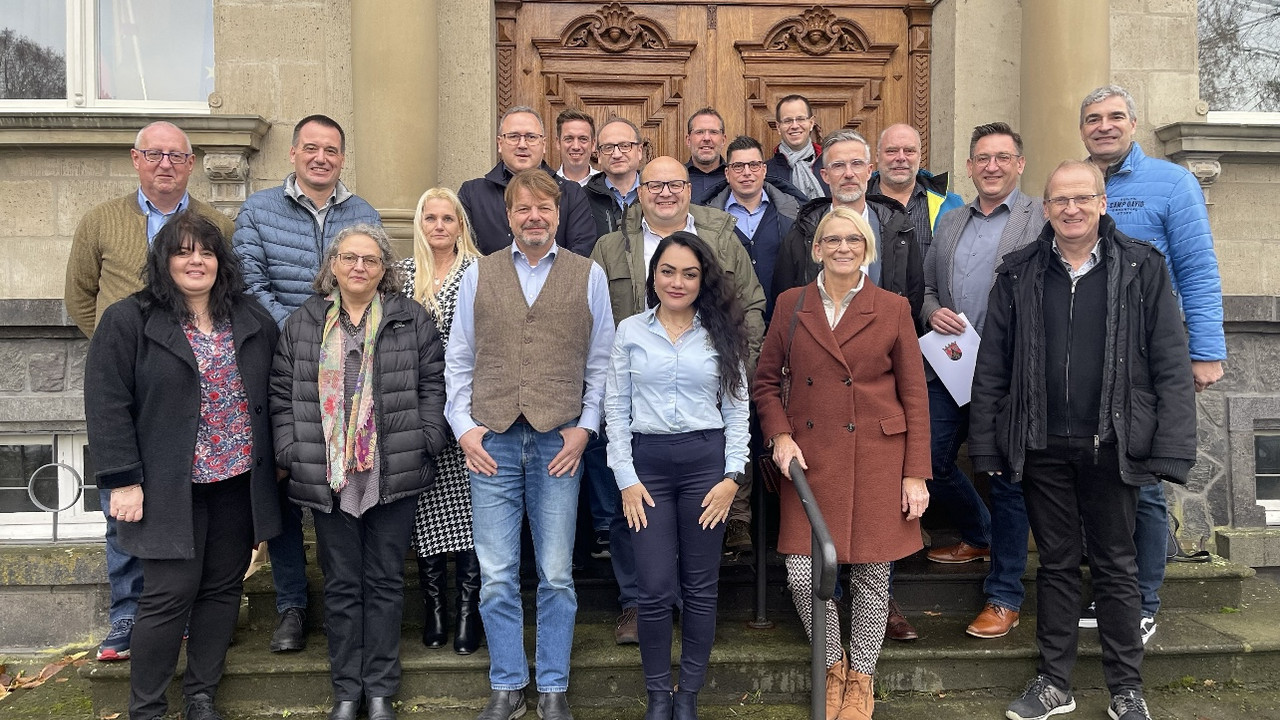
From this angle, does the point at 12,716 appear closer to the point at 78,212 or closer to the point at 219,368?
the point at 219,368

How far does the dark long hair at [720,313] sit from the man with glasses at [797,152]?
4.94ft

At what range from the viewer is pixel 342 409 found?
11.8 ft

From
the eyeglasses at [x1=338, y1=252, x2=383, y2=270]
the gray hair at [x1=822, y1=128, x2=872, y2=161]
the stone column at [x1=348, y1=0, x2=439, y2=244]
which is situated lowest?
the eyeglasses at [x1=338, y1=252, x2=383, y2=270]

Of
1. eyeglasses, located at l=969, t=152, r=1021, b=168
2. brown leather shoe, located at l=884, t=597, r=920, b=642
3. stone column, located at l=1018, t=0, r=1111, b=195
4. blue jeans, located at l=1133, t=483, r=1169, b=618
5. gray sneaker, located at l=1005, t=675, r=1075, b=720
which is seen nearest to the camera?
gray sneaker, located at l=1005, t=675, r=1075, b=720

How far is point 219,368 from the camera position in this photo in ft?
11.8

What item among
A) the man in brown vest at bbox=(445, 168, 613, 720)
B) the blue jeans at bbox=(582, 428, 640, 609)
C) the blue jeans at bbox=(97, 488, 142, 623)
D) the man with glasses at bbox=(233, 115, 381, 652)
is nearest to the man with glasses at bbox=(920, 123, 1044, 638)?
the blue jeans at bbox=(582, 428, 640, 609)

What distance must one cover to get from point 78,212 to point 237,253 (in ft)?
7.40

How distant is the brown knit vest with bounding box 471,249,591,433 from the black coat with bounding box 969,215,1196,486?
62.6 inches

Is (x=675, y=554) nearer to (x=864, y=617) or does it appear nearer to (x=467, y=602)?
(x=864, y=617)

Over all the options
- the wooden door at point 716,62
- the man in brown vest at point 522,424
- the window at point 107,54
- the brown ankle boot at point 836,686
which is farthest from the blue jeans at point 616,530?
the window at point 107,54

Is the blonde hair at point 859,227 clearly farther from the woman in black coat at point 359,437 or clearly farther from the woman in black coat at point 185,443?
the woman in black coat at point 185,443

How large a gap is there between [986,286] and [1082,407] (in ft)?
2.60

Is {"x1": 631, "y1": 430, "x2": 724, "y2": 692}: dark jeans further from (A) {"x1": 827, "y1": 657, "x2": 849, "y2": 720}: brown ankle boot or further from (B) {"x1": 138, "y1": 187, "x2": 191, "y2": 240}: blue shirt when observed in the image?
(B) {"x1": 138, "y1": 187, "x2": 191, "y2": 240}: blue shirt

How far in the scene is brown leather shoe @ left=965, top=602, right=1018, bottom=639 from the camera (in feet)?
13.7
